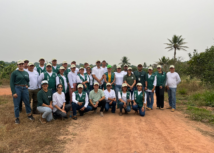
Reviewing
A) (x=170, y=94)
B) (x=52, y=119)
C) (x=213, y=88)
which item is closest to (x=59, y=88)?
(x=52, y=119)

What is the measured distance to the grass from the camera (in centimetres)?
385

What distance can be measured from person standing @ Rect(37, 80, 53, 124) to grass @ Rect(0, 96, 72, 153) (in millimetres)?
236

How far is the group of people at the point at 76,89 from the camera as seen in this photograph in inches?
219

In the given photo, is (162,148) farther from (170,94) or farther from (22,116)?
(22,116)

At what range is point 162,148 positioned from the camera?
12.9ft

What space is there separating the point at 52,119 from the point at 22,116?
126 cm

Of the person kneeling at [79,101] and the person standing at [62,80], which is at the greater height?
the person standing at [62,80]

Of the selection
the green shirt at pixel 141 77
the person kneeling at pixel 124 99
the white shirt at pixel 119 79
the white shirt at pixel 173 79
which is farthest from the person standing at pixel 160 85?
the person kneeling at pixel 124 99

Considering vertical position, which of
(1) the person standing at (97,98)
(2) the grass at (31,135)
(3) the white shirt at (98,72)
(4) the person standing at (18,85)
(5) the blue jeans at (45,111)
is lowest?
(2) the grass at (31,135)

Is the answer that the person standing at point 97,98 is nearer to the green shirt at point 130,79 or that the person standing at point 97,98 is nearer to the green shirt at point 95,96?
the green shirt at point 95,96

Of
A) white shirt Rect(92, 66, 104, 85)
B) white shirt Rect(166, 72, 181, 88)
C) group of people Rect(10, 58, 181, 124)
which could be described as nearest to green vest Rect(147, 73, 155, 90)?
group of people Rect(10, 58, 181, 124)

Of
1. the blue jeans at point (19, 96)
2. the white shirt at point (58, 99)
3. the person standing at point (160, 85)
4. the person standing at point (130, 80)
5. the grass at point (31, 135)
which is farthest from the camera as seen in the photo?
the person standing at point (160, 85)

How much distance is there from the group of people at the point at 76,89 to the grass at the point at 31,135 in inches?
12.7

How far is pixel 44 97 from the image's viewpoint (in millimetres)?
5605
